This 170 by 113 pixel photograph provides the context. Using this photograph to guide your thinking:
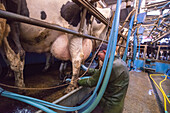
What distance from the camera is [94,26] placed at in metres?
2.85

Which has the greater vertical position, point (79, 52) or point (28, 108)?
point (79, 52)

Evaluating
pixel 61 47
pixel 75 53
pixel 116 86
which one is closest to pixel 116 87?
pixel 116 86

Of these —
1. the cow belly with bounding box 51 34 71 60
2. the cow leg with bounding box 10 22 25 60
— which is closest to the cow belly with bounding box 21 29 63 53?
the cow belly with bounding box 51 34 71 60

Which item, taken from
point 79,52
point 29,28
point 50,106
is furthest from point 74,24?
point 50,106

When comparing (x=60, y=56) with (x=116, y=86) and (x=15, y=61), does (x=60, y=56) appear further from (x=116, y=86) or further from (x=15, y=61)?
(x=116, y=86)

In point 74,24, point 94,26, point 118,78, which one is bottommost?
point 118,78

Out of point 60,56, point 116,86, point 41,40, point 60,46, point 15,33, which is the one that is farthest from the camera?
point 60,56

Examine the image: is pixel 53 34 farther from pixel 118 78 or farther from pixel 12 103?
pixel 118 78

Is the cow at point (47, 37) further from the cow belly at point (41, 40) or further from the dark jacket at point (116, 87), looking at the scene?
the dark jacket at point (116, 87)

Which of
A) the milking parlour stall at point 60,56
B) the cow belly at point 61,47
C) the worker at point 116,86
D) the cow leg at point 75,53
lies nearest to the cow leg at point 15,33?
the milking parlour stall at point 60,56

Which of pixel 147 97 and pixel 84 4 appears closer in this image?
pixel 84 4

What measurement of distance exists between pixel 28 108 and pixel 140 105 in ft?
8.75

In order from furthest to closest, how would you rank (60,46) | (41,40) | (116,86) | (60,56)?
1. (60,56)
2. (60,46)
3. (41,40)
4. (116,86)

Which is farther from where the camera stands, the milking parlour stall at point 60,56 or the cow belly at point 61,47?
the cow belly at point 61,47
